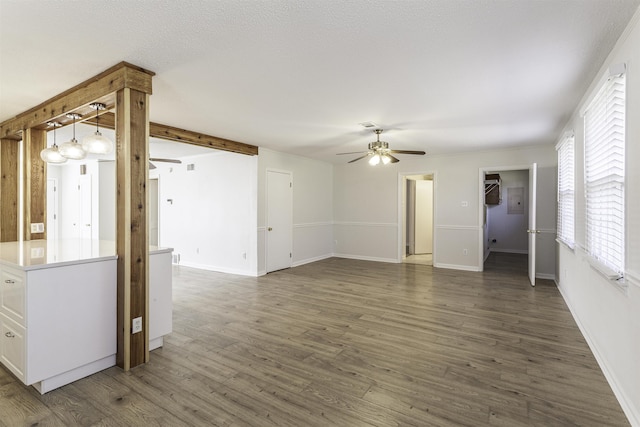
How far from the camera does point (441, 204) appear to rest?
6.84 m

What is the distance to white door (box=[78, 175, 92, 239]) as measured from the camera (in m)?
7.59

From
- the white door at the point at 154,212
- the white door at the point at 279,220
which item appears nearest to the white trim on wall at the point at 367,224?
the white door at the point at 279,220

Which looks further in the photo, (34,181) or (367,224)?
(367,224)

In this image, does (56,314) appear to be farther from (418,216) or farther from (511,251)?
(511,251)

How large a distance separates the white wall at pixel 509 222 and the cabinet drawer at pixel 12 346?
9406 millimetres

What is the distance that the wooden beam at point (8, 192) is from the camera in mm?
4012

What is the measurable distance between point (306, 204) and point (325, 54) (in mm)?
5066

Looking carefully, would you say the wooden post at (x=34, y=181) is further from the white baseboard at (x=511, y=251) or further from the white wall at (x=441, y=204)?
the white baseboard at (x=511, y=251)

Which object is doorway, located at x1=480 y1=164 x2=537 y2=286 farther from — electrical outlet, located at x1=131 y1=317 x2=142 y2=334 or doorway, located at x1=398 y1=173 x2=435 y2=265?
electrical outlet, located at x1=131 y1=317 x2=142 y2=334

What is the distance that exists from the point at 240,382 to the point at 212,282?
→ 11.0ft

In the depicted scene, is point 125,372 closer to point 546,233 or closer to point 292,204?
point 292,204

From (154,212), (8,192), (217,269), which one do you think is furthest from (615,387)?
(154,212)

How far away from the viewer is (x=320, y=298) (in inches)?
179

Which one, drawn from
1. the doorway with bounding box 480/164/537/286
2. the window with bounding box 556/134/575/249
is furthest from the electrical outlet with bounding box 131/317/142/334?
the doorway with bounding box 480/164/537/286
